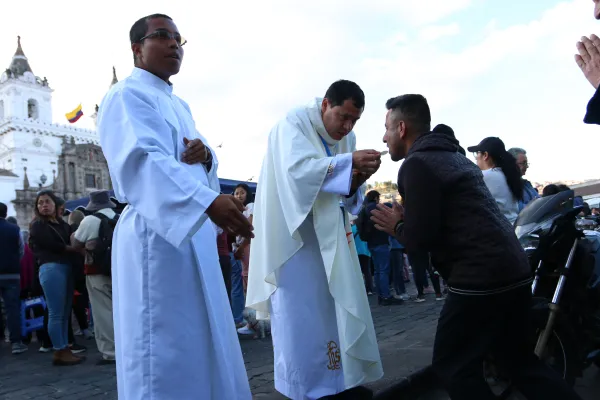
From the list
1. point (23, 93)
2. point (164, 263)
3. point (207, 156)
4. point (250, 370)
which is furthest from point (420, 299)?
point (23, 93)

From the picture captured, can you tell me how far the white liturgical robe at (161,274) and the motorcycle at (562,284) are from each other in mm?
2163

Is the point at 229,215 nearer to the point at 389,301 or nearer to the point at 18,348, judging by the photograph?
the point at 18,348

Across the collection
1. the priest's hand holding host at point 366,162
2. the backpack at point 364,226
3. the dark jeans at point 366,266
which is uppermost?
the priest's hand holding host at point 366,162

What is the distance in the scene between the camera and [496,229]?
2.42 meters

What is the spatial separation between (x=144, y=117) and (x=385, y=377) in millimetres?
2928

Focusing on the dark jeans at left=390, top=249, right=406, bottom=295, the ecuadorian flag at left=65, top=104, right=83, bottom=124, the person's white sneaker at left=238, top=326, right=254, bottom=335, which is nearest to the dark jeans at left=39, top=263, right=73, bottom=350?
the person's white sneaker at left=238, top=326, right=254, bottom=335

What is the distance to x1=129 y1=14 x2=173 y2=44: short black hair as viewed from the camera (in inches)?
96.3

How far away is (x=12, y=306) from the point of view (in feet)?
21.4

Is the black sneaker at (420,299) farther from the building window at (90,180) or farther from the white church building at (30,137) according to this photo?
the building window at (90,180)

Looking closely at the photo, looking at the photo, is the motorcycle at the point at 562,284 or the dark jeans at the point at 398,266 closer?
the motorcycle at the point at 562,284

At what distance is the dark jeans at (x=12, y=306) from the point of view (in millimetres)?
6496

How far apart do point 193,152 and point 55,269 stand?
4213 millimetres

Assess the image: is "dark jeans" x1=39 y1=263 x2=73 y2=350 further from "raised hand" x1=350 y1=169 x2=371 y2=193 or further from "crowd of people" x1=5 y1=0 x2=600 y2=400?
"raised hand" x1=350 y1=169 x2=371 y2=193

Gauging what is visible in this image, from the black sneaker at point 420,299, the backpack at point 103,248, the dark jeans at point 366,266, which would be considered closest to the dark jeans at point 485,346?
the backpack at point 103,248
